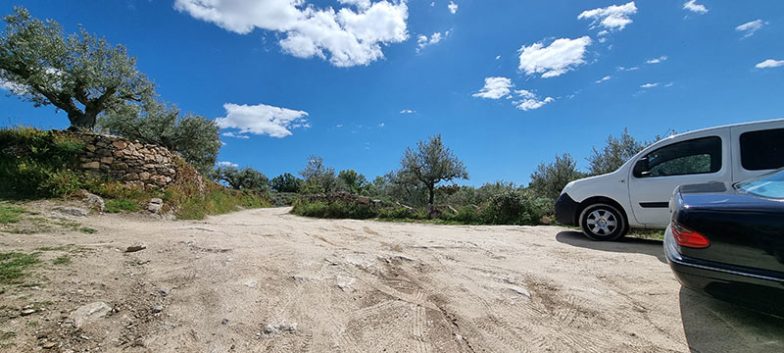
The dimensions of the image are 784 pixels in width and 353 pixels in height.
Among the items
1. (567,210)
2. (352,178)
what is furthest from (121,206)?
(352,178)

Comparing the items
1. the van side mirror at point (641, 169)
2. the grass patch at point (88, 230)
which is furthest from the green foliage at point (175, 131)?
the van side mirror at point (641, 169)

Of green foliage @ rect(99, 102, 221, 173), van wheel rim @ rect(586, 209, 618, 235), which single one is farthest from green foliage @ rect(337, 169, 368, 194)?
van wheel rim @ rect(586, 209, 618, 235)

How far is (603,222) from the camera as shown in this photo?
5559 millimetres

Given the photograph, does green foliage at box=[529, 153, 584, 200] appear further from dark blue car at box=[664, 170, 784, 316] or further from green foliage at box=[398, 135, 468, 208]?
dark blue car at box=[664, 170, 784, 316]

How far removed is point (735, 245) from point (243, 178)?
45.4 meters

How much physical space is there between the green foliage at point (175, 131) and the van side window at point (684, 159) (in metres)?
22.2

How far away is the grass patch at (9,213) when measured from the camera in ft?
16.7

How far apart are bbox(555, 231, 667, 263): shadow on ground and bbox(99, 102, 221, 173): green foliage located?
21.4 metres

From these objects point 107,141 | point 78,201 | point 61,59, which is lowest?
point 78,201

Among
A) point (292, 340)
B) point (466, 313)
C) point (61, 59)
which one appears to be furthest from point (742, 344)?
point (61, 59)

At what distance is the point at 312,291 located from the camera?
288 cm

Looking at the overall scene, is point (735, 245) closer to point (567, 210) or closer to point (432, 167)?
point (567, 210)

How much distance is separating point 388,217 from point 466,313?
27.3ft

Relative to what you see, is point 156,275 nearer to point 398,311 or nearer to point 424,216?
point 398,311
